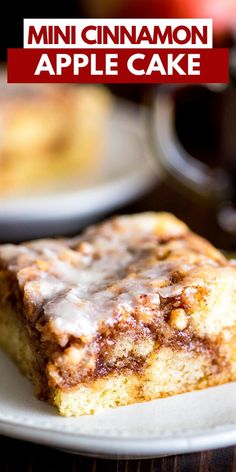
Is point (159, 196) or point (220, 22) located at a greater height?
point (220, 22)

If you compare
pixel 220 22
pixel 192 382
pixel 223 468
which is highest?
pixel 220 22

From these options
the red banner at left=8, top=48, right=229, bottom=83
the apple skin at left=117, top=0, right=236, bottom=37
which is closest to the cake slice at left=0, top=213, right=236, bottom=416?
the red banner at left=8, top=48, right=229, bottom=83

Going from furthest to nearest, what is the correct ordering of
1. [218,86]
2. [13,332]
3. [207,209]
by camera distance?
1. [207,209]
2. [218,86]
3. [13,332]

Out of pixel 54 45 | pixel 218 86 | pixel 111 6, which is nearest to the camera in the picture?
pixel 54 45

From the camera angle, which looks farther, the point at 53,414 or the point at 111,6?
the point at 111,6

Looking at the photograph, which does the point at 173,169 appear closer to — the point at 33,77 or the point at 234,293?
the point at 33,77

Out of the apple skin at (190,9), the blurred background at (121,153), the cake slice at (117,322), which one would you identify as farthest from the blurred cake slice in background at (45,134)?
the cake slice at (117,322)

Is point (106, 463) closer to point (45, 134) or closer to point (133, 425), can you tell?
point (133, 425)

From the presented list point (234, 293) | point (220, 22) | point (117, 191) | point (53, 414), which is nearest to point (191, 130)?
point (220, 22)

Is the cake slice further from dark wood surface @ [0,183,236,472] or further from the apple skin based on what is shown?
the apple skin
